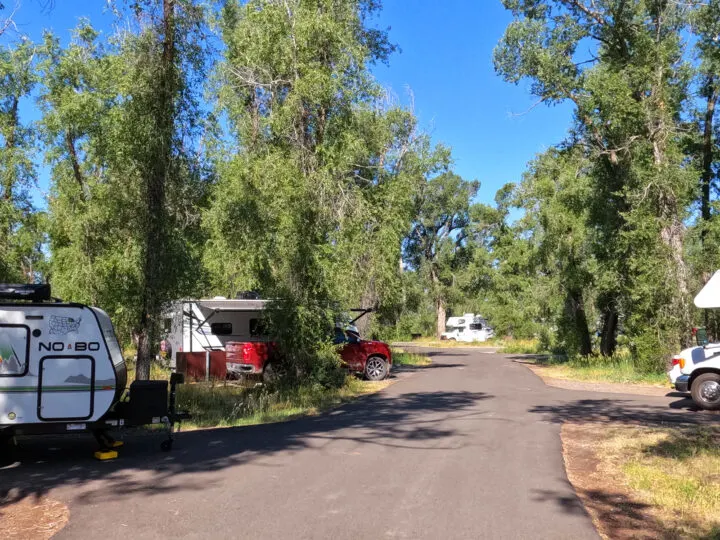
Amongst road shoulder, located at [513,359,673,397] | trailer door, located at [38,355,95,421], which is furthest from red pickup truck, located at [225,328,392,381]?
trailer door, located at [38,355,95,421]

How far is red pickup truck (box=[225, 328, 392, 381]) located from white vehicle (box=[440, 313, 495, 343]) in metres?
41.5

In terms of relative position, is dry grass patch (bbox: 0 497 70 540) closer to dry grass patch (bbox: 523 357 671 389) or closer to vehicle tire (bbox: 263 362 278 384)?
vehicle tire (bbox: 263 362 278 384)

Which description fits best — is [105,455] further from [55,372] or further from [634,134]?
[634,134]

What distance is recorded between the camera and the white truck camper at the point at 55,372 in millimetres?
7633

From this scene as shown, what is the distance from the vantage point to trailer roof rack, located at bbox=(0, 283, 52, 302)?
815 centimetres

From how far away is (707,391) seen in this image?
522 inches

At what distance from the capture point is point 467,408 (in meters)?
13.6

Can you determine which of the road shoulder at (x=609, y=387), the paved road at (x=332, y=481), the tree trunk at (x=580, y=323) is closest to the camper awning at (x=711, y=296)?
the paved road at (x=332, y=481)

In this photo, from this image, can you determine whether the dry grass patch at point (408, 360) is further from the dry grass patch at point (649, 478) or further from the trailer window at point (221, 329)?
the dry grass patch at point (649, 478)

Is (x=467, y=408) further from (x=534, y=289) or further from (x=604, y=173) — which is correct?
(x=534, y=289)

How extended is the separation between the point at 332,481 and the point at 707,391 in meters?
9.71

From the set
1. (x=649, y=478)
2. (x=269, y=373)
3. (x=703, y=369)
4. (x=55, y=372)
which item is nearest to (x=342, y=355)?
(x=269, y=373)

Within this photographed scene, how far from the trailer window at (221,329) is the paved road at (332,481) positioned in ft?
33.3

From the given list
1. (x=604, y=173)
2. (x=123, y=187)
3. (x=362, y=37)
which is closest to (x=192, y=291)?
(x=123, y=187)
